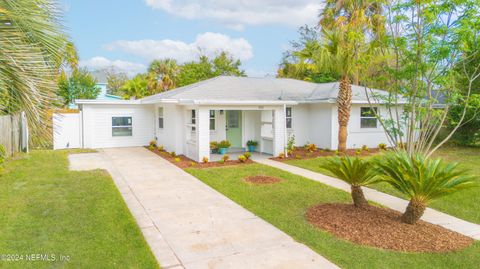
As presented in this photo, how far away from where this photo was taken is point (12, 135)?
42.5 ft

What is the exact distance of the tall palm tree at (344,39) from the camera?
9609mm

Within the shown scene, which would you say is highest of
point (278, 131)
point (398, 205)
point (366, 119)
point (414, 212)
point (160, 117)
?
point (160, 117)

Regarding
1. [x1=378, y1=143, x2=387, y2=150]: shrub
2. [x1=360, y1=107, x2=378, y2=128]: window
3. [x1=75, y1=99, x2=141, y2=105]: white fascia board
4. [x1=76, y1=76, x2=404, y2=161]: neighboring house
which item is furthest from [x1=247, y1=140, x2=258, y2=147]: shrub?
[x1=75, y1=99, x2=141, y2=105]: white fascia board

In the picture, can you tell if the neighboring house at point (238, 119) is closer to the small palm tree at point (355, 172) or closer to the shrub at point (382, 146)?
the shrub at point (382, 146)

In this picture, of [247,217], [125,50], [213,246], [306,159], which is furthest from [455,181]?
[125,50]

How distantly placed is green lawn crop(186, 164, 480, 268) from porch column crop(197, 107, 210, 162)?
1382 millimetres

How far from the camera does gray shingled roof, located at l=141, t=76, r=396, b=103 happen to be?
13932 mm

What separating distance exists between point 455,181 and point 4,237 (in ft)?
22.8

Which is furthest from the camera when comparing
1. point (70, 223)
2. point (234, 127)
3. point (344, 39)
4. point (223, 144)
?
point (234, 127)

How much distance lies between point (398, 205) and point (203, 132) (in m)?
7.10

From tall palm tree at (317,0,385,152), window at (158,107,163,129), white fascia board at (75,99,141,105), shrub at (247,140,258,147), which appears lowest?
shrub at (247,140,258,147)

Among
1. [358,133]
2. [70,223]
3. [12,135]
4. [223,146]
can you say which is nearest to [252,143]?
[223,146]

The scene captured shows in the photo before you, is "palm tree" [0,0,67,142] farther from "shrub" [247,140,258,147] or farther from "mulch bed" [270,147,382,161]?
"shrub" [247,140,258,147]

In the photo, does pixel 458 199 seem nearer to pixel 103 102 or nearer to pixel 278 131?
pixel 278 131
